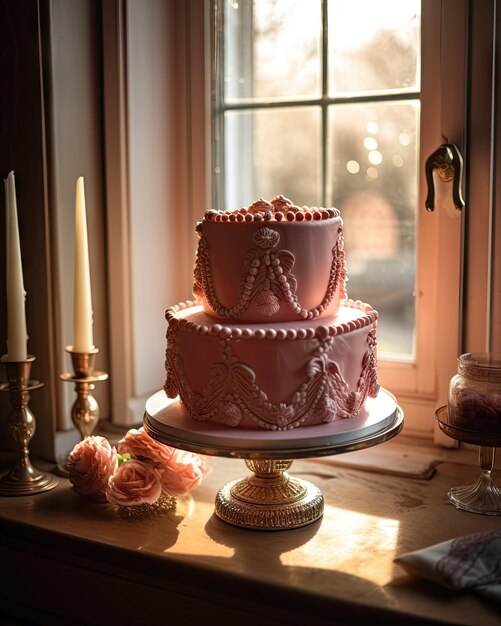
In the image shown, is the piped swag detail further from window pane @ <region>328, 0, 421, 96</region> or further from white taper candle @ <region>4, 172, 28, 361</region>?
window pane @ <region>328, 0, 421, 96</region>

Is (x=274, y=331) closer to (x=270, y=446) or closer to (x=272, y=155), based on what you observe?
(x=270, y=446)

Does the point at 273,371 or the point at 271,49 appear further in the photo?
the point at 271,49

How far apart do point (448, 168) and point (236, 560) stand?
73cm

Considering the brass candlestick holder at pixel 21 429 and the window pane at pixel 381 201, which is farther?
the window pane at pixel 381 201

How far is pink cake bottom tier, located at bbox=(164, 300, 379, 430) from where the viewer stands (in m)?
1.09

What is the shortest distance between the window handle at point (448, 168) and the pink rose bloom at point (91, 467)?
679 mm

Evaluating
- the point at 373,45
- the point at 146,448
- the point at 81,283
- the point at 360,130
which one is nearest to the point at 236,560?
the point at 146,448

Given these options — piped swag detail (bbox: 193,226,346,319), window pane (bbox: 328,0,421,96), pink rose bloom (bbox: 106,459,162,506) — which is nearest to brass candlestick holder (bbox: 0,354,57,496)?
pink rose bloom (bbox: 106,459,162,506)

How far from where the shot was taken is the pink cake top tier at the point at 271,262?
1.12 meters

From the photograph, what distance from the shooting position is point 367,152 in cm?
152

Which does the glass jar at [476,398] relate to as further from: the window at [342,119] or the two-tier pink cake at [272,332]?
the window at [342,119]

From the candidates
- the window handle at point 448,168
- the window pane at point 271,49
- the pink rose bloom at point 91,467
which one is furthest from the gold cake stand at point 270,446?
the window pane at point 271,49

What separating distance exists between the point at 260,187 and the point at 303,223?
0.53m

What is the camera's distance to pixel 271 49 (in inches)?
62.1
